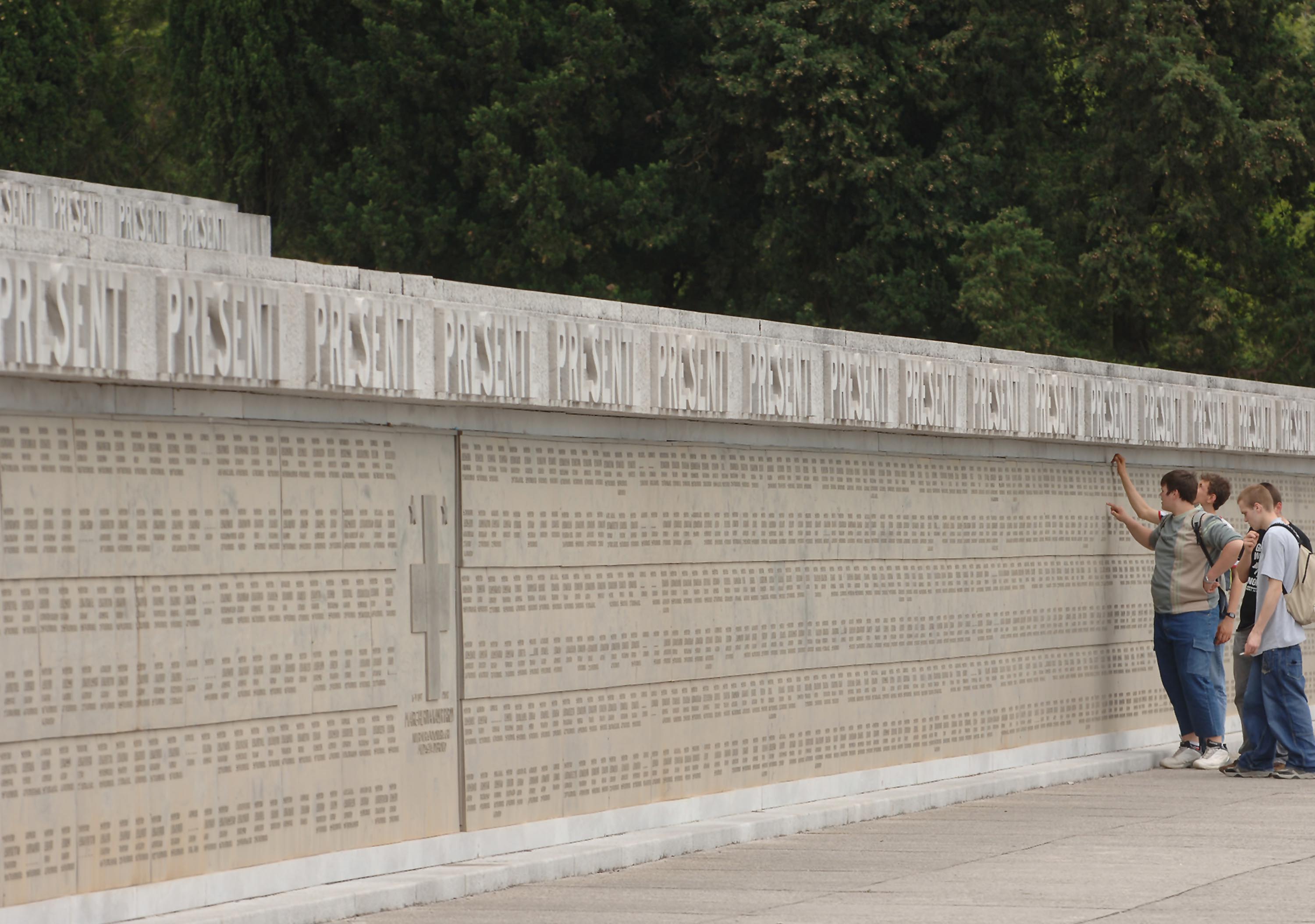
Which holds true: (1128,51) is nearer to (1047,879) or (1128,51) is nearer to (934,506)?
(934,506)

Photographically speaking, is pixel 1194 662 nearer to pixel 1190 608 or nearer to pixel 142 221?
pixel 1190 608

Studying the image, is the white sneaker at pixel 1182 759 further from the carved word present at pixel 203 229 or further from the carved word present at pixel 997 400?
the carved word present at pixel 203 229

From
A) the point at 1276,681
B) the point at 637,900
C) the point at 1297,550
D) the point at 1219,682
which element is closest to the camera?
the point at 637,900

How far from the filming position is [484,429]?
372 inches

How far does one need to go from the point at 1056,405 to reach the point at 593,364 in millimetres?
5028

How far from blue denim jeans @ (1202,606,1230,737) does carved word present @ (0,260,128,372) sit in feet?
28.9

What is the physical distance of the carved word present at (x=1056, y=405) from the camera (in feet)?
44.3

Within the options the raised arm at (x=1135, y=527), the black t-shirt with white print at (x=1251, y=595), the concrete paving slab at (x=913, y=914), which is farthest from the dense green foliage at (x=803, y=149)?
the concrete paving slab at (x=913, y=914)

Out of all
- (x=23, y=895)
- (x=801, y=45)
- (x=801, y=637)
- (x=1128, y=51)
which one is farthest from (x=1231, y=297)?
(x=23, y=895)

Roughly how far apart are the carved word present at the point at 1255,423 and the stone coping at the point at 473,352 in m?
2.18

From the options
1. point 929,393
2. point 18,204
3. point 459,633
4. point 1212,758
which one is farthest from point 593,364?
point 18,204

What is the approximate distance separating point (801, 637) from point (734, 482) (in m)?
1.13

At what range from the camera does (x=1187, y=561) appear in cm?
1373

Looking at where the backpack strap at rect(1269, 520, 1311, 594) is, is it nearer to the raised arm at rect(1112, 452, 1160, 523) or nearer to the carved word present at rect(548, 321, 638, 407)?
the raised arm at rect(1112, 452, 1160, 523)
